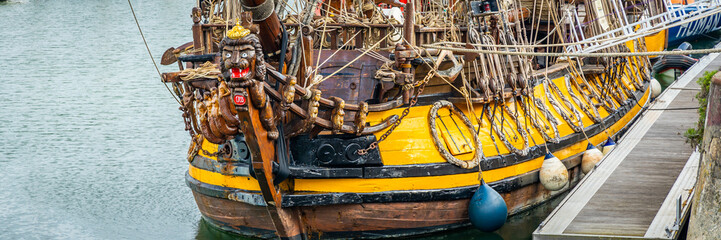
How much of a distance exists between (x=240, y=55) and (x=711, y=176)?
4234 mm

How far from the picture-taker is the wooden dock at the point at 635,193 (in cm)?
871

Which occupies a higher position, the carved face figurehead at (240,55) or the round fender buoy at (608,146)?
the carved face figurehead at (240,55)

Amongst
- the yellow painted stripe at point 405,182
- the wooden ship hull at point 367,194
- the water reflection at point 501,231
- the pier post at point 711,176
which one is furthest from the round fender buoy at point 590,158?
the pier post at point 711,176

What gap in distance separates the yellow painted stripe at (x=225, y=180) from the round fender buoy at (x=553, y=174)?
3.88 meters

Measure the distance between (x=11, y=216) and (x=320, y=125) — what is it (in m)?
5.70

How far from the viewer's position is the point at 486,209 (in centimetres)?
984

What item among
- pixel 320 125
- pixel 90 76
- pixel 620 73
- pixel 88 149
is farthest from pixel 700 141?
pixel 90 76

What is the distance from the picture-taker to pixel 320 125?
29.4ft

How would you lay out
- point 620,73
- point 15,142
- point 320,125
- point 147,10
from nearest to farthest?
point 320,125 < point 620,73 < point 15,142 < point 147,10

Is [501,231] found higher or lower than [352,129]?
lower

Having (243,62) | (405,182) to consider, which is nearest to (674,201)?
(405,182)

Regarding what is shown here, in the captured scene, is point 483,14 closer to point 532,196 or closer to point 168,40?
point 532,196

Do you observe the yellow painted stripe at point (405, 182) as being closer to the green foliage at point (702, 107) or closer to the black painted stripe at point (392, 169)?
the black painted stripe at point (392, 169)

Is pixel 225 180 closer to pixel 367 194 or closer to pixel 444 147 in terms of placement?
pixel 367 194
